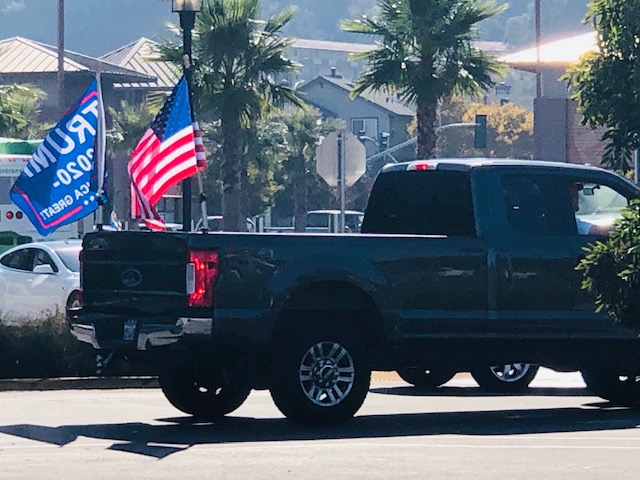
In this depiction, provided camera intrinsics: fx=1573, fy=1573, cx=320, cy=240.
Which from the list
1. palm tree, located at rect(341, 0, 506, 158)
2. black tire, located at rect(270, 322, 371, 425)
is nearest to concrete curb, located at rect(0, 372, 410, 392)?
black tire, located at rect(270, 322, 371, 425)

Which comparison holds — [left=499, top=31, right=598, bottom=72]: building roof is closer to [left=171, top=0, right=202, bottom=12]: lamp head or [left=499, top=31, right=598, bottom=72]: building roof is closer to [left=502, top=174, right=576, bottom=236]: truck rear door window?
[left=171, top=0, right=202, bottom=12]: lamp head

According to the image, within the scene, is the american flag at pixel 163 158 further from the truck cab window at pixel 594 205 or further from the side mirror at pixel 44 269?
the truck cab window at pixel 594 205

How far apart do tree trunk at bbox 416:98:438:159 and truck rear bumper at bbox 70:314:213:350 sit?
23125 mm

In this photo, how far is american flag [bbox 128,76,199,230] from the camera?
1689 cm

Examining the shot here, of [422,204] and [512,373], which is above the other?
[422,204]

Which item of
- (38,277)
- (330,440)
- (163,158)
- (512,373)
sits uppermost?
(163,158)

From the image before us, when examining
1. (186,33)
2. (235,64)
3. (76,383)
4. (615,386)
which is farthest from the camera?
(235,64)

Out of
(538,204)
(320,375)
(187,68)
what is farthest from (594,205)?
(187,68)

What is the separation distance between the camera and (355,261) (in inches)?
485

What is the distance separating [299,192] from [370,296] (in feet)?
217

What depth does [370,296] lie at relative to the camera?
12.4 m

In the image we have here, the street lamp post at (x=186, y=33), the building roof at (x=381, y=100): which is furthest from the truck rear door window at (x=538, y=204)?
the building roof at (x=381, y=100)

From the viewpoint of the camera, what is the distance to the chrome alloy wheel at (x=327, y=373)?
481 inches

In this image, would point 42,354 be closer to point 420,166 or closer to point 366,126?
point 420,166
